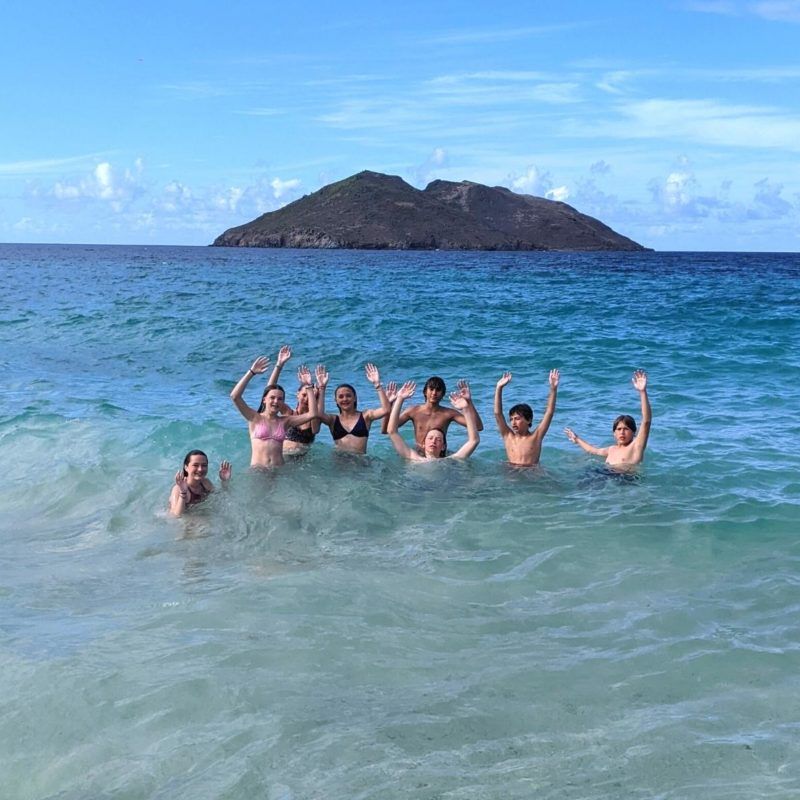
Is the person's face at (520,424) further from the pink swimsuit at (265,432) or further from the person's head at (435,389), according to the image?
the pink swimsuit at (265,432)

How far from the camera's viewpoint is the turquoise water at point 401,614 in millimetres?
4180

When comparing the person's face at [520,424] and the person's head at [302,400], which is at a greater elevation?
the person's head at [302,400]

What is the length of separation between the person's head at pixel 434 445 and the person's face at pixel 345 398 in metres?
0.99

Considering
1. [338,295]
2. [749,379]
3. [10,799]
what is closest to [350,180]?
[338,295]

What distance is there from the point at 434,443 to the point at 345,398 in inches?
45.7

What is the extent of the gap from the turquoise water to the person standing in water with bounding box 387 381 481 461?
280 millimetres

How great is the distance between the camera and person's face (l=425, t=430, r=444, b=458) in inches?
387

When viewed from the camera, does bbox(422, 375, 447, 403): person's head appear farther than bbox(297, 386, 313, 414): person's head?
Yes

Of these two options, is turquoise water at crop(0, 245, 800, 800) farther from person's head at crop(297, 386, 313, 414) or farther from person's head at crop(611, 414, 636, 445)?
person's head at crop(297, 386, 313, 414)

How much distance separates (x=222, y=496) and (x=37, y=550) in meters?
1.75

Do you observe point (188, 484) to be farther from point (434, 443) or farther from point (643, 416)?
point (643, 416)

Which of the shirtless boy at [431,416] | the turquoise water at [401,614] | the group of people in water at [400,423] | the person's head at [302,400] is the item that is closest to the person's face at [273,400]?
the group of people in water at [400,423]

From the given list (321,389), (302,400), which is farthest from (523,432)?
(302,400)

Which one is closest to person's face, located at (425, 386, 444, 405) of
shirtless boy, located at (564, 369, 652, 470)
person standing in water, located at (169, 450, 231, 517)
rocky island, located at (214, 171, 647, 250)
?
shirtless boy, located at (564, 369, 652, 470)
